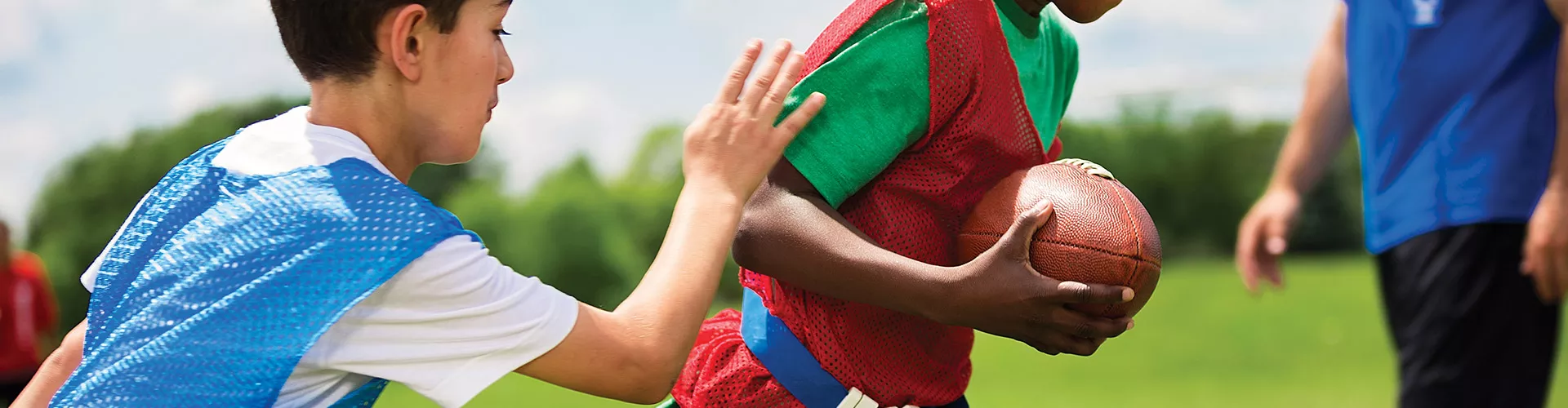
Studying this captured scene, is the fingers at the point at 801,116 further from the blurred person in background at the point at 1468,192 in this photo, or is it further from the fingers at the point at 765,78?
the blurred person in background at the point at 1468,192

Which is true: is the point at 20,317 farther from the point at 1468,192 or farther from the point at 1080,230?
the point at 1080,230

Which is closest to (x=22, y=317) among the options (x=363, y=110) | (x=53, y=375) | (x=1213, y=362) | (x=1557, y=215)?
(x=53, y=375)

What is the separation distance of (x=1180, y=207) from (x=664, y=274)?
22213 mm

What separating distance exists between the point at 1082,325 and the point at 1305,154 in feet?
8.72

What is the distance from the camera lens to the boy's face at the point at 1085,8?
8.68ft

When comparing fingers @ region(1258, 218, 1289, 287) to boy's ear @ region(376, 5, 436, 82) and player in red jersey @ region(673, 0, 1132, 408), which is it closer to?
player in red jersey @ region(673, 0, 1132, 408)

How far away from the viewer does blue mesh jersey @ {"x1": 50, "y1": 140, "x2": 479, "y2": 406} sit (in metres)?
2.01

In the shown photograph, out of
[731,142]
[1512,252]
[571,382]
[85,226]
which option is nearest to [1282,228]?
[1512,252]

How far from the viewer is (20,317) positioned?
33.5 feet

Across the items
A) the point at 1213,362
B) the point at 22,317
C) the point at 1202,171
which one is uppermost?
the point at 22,317

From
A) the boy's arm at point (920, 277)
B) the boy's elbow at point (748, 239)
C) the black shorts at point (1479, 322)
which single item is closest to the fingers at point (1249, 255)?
the black shorts at point (1479, 322)

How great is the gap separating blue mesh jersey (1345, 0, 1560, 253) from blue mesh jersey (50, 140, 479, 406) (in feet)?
10.2

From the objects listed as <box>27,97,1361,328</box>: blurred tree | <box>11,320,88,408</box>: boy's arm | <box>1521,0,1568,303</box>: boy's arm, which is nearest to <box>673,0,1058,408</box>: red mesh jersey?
<box>11,320,88,408</box>: boy's arm

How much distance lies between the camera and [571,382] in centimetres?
212
